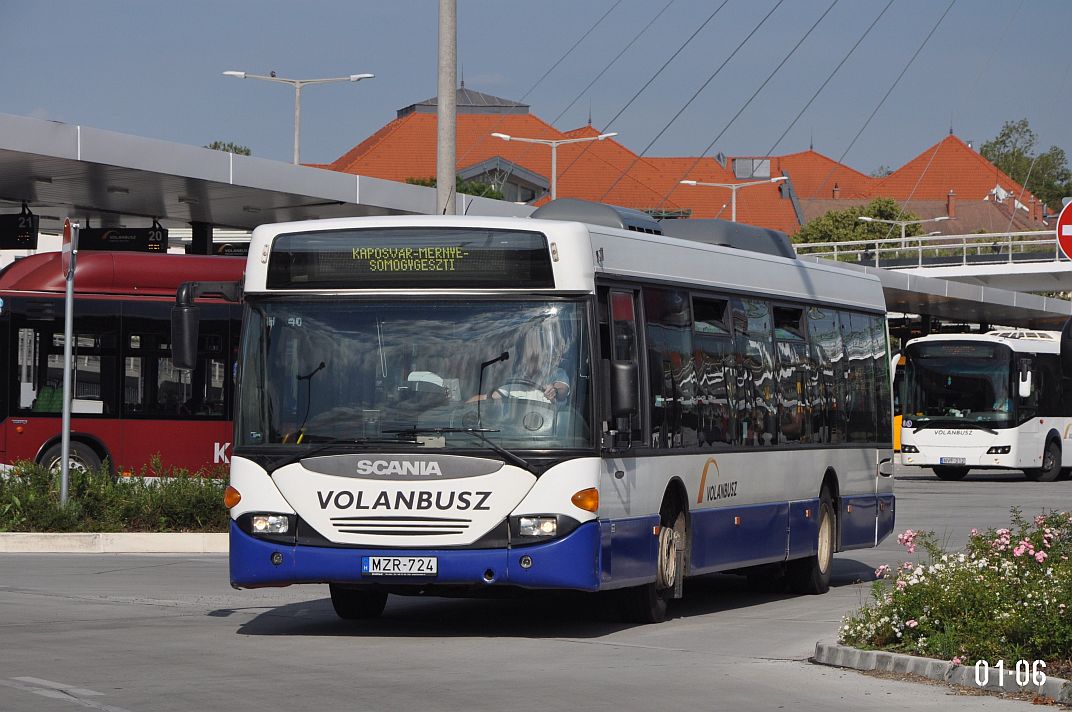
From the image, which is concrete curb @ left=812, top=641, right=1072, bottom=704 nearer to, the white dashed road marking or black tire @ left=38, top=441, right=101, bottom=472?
the white dashed road marking

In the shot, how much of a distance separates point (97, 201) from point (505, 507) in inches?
877

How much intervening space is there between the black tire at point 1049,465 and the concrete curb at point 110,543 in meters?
27.5

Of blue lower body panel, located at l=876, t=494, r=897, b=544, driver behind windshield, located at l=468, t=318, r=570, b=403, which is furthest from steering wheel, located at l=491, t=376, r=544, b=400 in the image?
blue lower body panel, located at l=876, t=494, r=897, b=544

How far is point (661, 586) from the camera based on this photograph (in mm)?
13367

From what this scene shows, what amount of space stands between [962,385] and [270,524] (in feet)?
105

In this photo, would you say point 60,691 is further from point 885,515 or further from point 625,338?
point 885,515

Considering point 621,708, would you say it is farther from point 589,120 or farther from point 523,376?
point 589,120

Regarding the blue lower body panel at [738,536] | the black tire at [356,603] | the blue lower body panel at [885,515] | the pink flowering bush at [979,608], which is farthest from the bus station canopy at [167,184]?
the pink flowering bush at [979,608]

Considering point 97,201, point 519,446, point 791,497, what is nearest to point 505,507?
point 519,446

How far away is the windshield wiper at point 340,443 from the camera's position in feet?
38.9

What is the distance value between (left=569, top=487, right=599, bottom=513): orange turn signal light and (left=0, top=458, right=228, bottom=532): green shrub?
9.39 metres

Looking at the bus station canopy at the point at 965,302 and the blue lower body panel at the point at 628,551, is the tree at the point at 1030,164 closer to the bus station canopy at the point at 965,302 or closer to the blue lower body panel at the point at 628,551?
the bus station canopy at the point at 965,302

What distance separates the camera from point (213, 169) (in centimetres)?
2852

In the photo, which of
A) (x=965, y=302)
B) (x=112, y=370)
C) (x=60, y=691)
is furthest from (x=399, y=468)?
(x=965, y=302)
